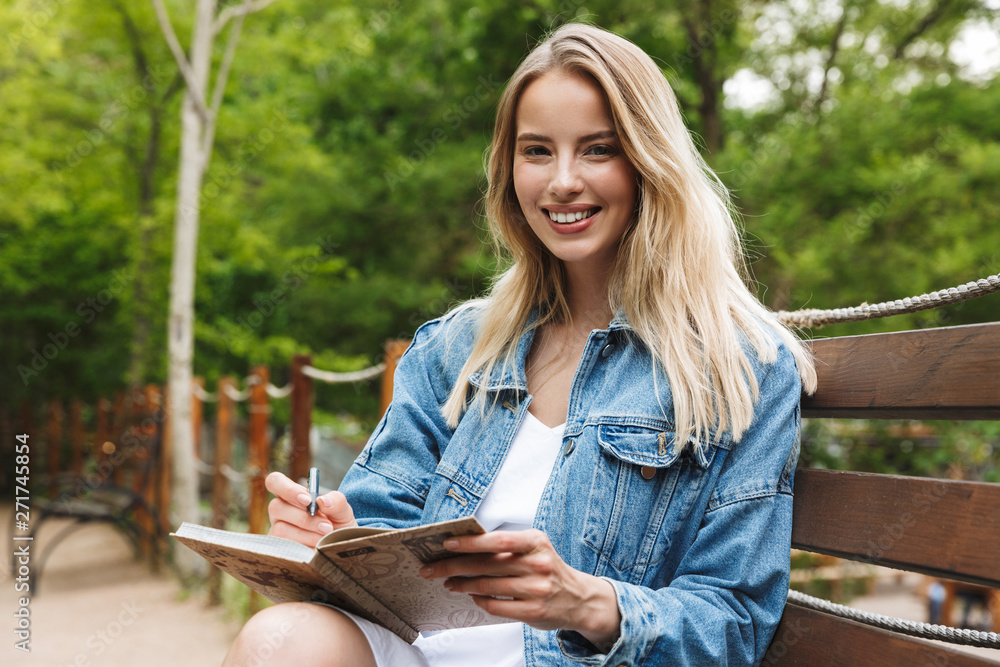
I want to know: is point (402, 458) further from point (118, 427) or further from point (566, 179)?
point (118, 427)

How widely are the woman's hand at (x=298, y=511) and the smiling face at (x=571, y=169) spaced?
0.67 meters

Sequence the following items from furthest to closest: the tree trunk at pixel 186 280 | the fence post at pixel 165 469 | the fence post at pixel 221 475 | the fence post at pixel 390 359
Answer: the fence post at pixel 165 469 < the tree trunk at pixel 186 280 < the fence post at pixel 221 475 < the fence post at pixel 390 359

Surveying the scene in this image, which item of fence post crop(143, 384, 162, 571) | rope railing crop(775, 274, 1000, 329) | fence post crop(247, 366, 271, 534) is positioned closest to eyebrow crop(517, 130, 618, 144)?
rope railing crop(775, 274, 1000, 329)

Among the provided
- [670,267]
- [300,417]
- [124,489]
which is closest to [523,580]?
[670,267]

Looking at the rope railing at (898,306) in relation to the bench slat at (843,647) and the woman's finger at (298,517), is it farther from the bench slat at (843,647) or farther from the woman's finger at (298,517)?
the woman's finger at (298,517)

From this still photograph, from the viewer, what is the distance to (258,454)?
18.1 ft

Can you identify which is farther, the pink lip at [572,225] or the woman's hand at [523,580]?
the pink lip at [572,225]

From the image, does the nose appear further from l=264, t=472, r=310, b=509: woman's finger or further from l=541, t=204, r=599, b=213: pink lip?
l=264, t=472, r=310, b=509: woman's finger

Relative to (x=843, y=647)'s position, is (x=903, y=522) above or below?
above

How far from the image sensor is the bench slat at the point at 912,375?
1.22 m

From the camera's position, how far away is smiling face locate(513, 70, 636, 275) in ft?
5.64

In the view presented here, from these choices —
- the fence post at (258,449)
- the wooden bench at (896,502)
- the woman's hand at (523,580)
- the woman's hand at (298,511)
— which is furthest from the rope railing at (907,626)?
the fence post at (258,449)

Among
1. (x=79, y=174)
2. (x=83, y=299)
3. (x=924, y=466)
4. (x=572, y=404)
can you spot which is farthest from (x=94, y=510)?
(x=83, y=299)

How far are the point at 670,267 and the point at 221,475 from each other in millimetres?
5518
